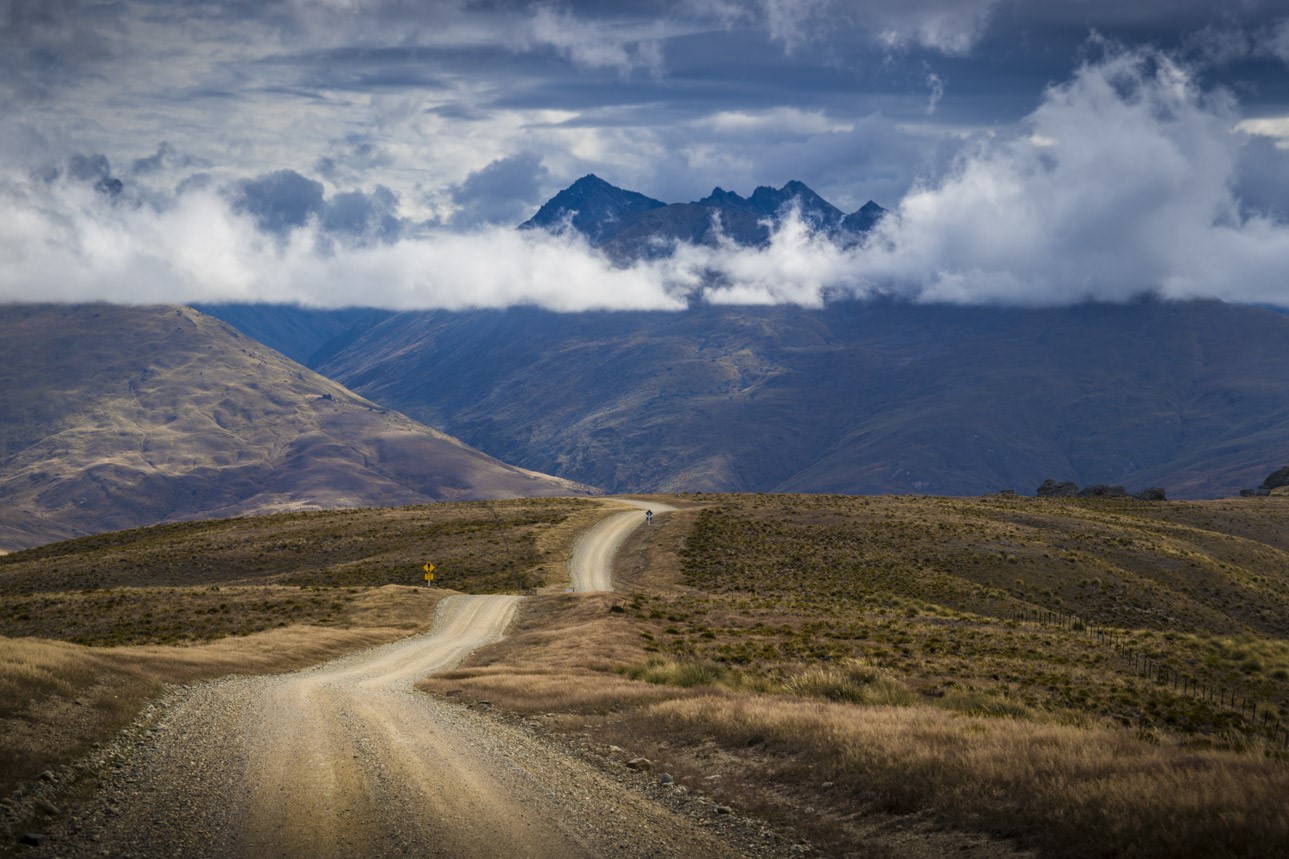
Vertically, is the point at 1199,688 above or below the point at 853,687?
below

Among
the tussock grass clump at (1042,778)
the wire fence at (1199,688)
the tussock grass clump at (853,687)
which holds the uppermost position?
the tussock grass clump at (1042,778)

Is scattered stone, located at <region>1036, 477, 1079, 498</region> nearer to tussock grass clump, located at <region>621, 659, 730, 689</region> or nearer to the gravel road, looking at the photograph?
the gravel road

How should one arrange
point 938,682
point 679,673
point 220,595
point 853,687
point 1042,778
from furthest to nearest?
1. point 220,595
2. point 938,682
3. point 679,673
4. point 853,687
5. point 1042,778

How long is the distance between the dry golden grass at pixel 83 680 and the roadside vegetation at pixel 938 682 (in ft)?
26.1

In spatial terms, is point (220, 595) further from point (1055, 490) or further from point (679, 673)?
point (1055, 490)

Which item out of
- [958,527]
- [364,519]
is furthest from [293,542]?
[958,527]

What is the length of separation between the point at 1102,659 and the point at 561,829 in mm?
28355

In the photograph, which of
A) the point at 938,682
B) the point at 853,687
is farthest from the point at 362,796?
the point at 938,682

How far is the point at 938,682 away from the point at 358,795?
1971cm

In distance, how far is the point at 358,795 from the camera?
16.3 m

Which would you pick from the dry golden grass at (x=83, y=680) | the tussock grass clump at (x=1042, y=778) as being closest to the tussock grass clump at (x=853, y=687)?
the tussock grass clump at (x=1042, y=778)

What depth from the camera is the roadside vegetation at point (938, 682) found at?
13.7 m

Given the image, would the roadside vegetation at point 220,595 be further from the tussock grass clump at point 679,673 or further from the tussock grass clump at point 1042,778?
the tussock grass clump at point 679,673

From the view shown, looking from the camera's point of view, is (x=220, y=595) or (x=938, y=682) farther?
(x=220, y=595)
